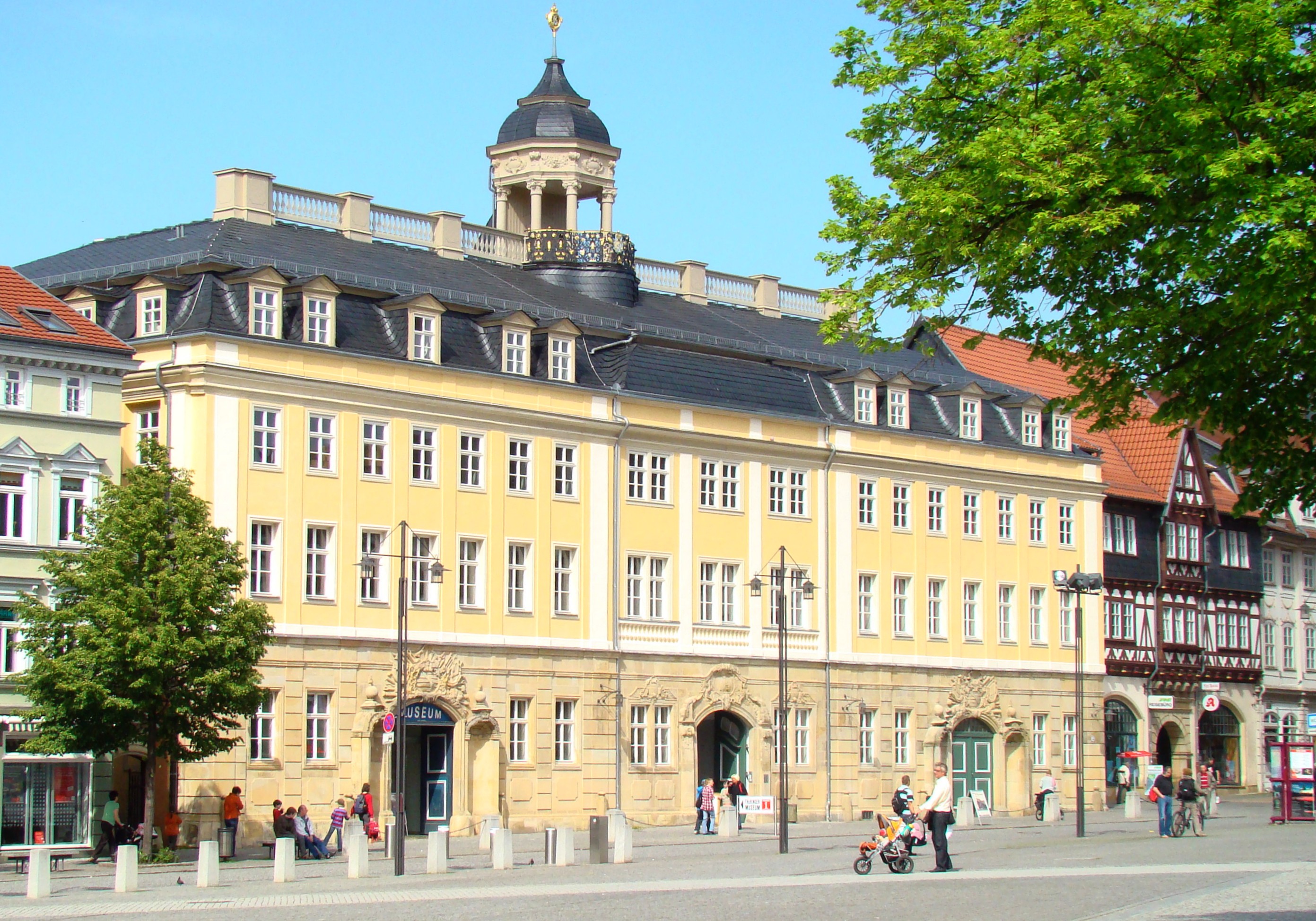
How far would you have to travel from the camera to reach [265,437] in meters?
48.7

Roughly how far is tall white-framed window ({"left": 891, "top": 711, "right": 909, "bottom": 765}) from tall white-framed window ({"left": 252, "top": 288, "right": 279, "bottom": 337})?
2430 cm

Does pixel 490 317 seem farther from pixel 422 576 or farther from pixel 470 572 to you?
pixel 422 576

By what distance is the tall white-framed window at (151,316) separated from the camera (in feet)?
160

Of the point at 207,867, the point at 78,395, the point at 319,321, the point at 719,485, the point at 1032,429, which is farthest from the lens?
the point at 1032,429

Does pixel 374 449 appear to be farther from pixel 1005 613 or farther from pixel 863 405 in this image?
pixel 1005 613

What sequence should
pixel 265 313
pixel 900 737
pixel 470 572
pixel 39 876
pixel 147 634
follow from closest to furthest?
1. pixel 39 876
2. pixel 147 634
3. pixel 265 313
4. pixel 470 572
5. pixel 900 737

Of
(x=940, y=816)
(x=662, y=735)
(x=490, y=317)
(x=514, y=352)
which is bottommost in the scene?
(x=940, y=816)

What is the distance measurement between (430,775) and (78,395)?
12.9m

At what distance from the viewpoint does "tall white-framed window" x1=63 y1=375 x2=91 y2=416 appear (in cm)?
4619

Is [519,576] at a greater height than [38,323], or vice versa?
[38,323]

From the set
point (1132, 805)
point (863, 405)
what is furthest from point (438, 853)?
point (863, 405)

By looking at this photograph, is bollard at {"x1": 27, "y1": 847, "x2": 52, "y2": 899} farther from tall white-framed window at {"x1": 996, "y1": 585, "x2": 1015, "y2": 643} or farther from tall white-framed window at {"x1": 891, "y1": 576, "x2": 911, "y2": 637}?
tall white-framed window at {"x1": 996, "y1": 585, "x2": 1015, "y2": 643}

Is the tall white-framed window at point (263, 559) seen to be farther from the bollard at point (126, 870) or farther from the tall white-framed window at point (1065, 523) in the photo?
the tall white-framed window at point (1065, 523)

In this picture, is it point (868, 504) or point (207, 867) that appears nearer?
point (207, 867)
